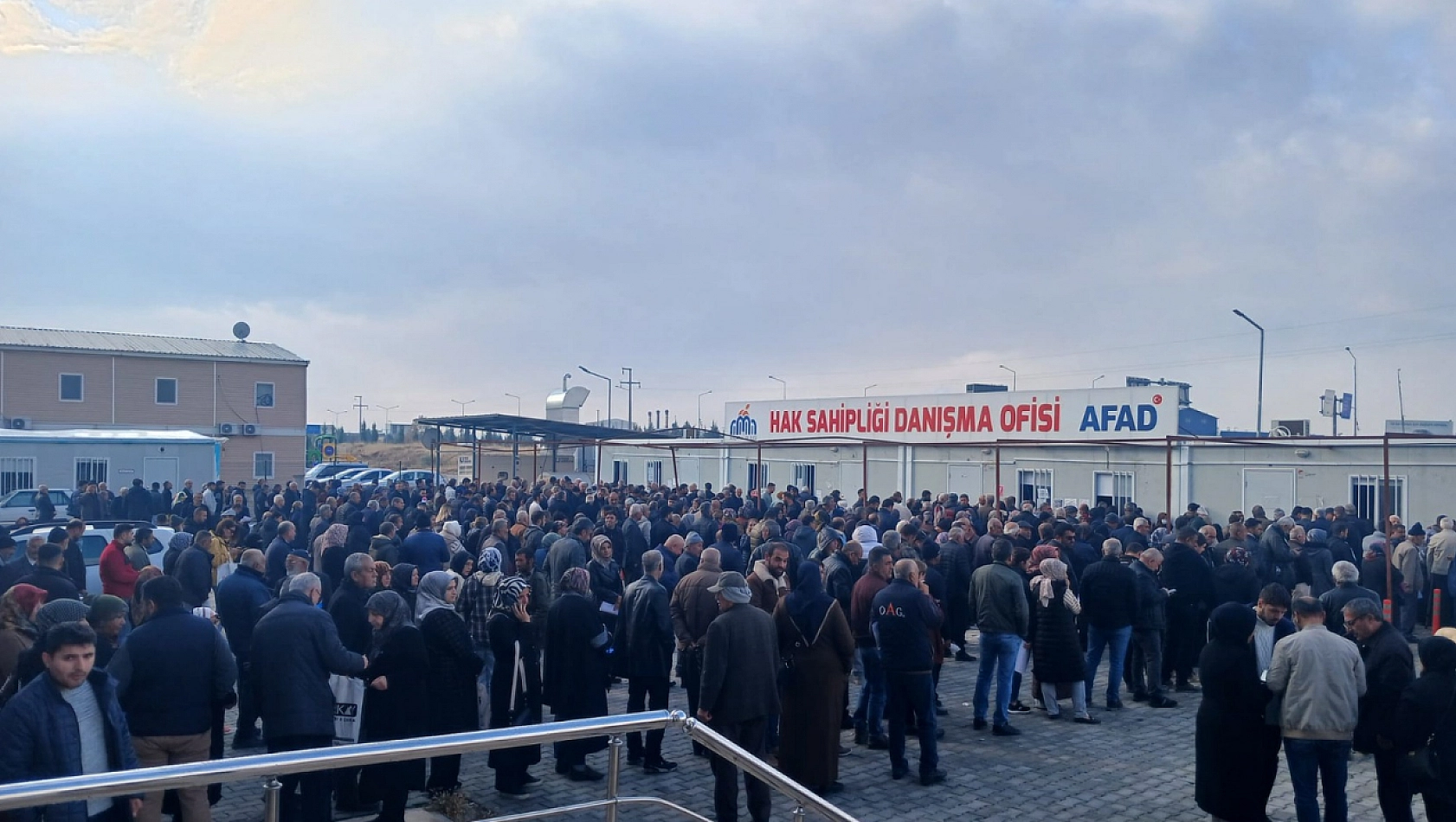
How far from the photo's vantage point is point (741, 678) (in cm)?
722

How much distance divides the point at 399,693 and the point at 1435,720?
659cm

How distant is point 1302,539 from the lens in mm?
13422

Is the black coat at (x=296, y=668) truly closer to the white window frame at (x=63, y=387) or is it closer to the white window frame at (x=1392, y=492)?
the white window frame at (x=1392, y=492)

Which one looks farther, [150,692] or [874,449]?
[874,449]

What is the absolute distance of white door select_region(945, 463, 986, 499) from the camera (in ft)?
88.4

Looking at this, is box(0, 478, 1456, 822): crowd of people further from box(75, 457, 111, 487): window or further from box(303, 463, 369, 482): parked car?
box(303, 463, 369, 482): parked car

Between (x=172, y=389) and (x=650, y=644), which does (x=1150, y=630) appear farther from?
(x=172, y=389)

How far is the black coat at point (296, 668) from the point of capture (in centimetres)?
646

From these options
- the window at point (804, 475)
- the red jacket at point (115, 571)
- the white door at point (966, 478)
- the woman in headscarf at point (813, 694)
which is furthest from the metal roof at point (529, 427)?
the woman in headscarf at point (813, 694)

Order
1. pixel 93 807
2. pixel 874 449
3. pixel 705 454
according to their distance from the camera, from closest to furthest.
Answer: pixel 93 807 → pixel 874 449 → pixel 705 454

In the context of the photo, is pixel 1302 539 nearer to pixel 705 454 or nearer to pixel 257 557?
pixel 257 557

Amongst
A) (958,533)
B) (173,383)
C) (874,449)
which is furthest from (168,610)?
(173,383)

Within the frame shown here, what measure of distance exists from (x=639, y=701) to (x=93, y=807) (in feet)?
14.9

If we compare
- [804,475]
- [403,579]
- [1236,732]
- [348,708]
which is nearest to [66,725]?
[348,708]
